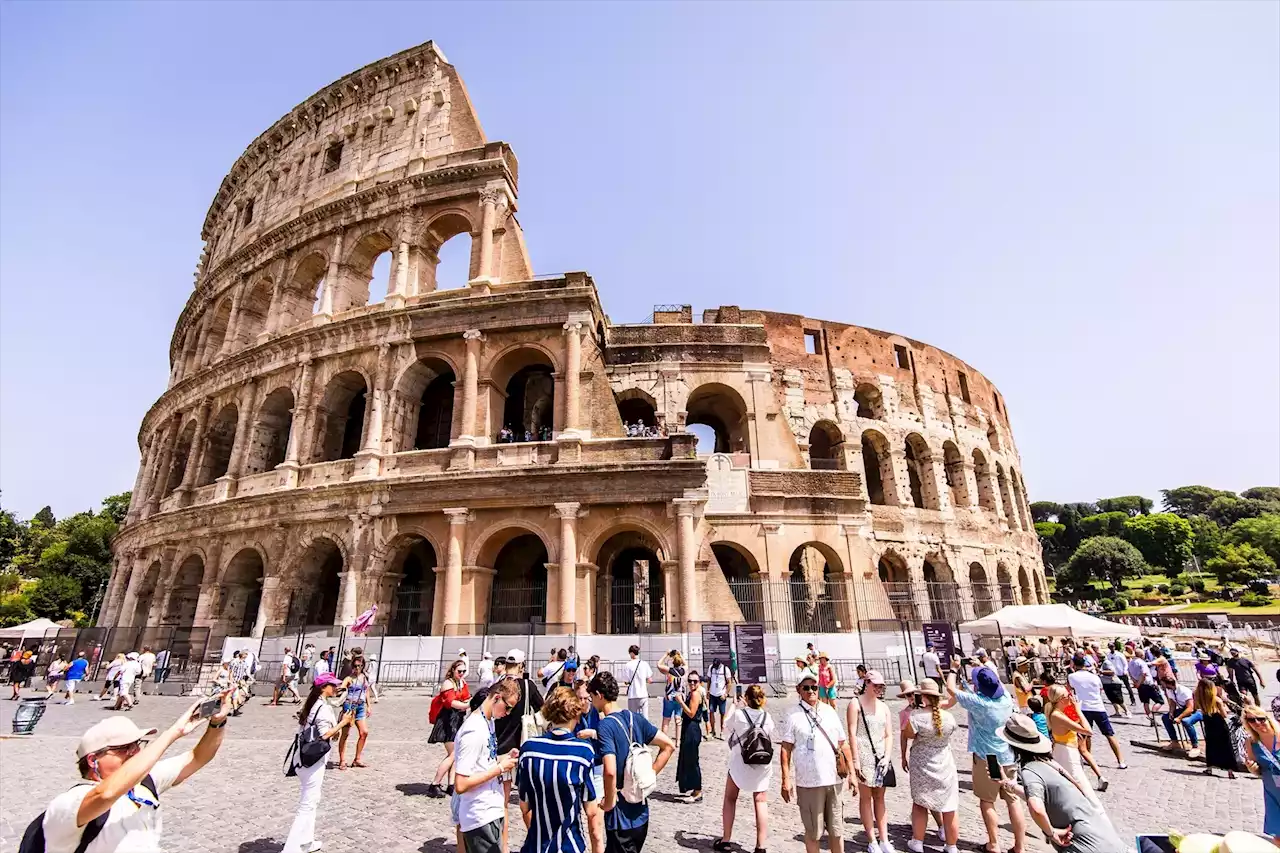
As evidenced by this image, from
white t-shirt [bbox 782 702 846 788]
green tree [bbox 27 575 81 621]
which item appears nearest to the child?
white t-shirt [bbox 782 702 846 788]

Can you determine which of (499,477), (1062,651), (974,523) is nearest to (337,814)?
(499,477)

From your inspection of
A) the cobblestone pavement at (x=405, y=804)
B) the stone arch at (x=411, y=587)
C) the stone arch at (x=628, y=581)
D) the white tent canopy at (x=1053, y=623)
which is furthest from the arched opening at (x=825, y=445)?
the cobblestone pavement at (x=405, y=804)

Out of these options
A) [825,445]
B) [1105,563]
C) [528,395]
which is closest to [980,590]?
[825,445]

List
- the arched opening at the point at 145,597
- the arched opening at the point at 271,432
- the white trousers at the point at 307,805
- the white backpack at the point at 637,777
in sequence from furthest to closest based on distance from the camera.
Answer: the arched opening at the point at 145,597
the arched opening at the point at 271,432
the white trousers at the point at 307,805
the white backpack at the point at 637,777

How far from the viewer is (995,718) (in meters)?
4.82

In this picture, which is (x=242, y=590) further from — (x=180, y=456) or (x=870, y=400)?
(x=870, y=400)

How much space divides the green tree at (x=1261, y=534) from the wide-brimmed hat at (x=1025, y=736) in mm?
67703

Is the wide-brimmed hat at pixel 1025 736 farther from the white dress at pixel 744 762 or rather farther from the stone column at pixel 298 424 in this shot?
the stone column at pixel 298 424

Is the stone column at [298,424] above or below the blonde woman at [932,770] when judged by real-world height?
above

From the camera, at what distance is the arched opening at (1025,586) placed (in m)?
26.5

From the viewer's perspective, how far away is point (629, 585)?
50.3 feet

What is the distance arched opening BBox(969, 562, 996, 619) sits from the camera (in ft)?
77.2

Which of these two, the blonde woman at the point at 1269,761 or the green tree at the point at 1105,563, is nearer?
the blonde woman at the point at 1269,761

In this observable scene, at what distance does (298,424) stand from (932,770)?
17.8 m
